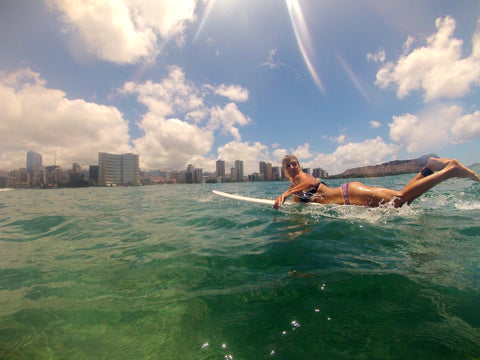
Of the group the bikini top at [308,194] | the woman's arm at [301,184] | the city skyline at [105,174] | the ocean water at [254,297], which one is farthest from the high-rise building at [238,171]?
the ocean water at [254,297]

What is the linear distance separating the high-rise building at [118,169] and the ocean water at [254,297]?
13722 centimetres

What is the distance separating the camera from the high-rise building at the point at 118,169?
11906cm

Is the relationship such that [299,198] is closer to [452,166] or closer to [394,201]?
[394,201]

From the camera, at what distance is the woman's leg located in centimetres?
468

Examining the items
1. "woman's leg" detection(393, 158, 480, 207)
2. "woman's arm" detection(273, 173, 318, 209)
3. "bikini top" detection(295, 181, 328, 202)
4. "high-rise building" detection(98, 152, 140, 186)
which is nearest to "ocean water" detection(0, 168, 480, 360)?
"woman's leg" detection(393, 158, 480, 207)

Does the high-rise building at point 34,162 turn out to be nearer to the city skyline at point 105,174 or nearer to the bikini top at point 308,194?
the city skyline at point 105,174

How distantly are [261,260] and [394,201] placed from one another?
434cm

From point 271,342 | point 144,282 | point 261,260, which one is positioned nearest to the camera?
point 271,342

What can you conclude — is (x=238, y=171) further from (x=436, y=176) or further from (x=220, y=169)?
(x=436, y=176)

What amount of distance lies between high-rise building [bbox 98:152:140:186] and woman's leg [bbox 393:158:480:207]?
139 meters

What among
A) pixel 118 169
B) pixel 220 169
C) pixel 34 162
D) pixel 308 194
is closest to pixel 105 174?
pixel 118 169

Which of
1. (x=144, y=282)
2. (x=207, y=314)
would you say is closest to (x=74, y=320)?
(x=144, y=282)

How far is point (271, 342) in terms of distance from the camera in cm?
154

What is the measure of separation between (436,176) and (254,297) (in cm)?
525
